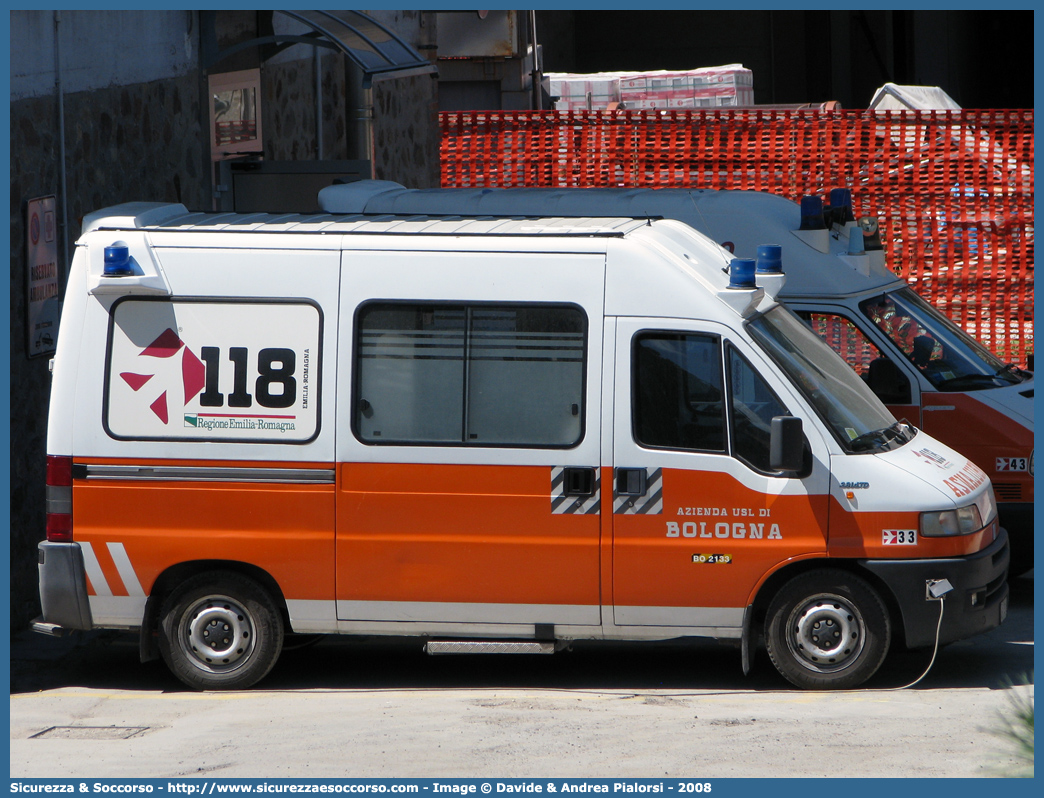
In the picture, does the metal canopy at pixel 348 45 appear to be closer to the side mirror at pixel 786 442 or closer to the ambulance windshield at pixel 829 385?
the ambulance windshield at pixel 829 385

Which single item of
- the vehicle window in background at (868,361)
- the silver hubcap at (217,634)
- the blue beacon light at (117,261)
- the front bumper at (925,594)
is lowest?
the silver hubcap at (217,634)

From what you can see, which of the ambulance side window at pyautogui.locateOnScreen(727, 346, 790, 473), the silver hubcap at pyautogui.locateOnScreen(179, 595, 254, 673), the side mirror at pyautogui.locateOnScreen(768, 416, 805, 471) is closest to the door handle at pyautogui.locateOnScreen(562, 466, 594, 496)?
the ambulance side window at pyautogui.locateOnScreen(727, 346, 790, 473)

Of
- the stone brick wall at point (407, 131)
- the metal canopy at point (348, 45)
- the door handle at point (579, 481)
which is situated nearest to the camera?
the door handle at point (579, 481)

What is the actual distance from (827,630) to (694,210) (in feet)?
11.3

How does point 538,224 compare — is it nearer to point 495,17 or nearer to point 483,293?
point 483,293

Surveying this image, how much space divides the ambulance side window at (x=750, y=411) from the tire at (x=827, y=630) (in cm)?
68

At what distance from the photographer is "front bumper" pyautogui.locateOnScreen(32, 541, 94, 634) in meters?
7.36

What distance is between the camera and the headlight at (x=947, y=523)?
7.02 metres

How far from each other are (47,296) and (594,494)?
425cm

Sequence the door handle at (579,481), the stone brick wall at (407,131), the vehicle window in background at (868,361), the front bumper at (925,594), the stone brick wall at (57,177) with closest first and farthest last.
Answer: the front bumper at (925,594) < the door handle at (579,481) < the stone brick wall at (57,177) < the vehicle window in background at (868,361) < the stone brick wall at (407,131)

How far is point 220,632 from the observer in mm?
7477

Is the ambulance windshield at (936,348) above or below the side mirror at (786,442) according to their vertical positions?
above

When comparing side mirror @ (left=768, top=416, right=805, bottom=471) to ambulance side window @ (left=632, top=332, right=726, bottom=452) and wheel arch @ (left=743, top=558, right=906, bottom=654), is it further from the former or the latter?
wheel arch @ (left=743, top=558, right=906, bottom=654)

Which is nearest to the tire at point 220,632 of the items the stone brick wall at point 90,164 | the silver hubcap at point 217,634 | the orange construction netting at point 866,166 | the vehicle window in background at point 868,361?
the silver hubcap at point 217,634
